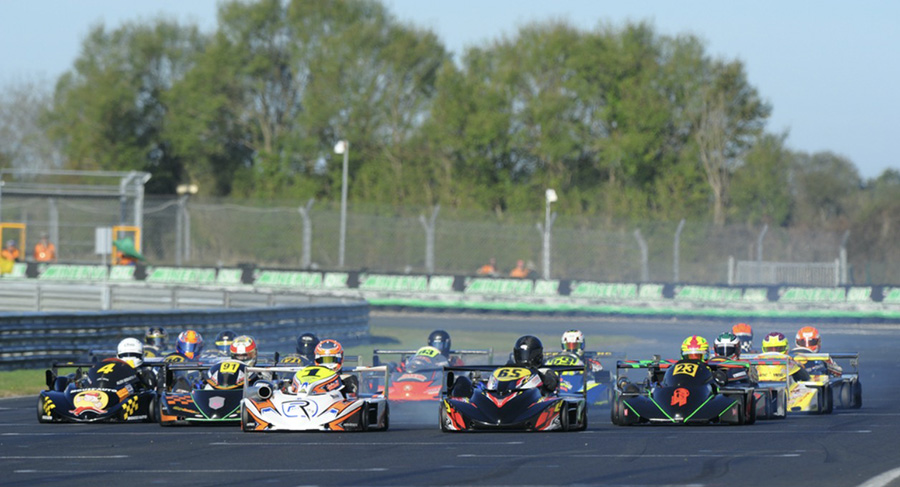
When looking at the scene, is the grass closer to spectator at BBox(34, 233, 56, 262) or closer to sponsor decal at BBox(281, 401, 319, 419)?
sponsor decal at BBox(281, 401, 319, 419)

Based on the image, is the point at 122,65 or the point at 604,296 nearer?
the point at 604,296

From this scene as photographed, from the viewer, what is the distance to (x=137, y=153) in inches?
2771

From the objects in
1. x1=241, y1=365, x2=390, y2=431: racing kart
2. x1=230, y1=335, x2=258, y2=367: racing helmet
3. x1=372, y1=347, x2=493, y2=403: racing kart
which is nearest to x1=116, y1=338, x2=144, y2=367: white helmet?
x1=230, y1=335, x2=258, y2=367: racing helmet

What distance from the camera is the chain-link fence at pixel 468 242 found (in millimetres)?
39531

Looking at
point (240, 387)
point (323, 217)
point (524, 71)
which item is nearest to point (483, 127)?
point (524, 71)

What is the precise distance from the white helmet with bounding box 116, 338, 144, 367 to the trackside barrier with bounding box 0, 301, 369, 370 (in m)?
5.46

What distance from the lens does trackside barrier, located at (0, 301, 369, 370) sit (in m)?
22.7

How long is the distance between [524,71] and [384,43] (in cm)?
790

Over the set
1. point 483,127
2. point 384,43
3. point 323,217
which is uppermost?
point 384,43

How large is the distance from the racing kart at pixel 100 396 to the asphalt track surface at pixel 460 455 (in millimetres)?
248

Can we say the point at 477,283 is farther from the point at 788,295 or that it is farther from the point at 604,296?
the point at 788,295

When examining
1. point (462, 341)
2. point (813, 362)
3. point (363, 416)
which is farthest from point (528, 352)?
point (462, 341)

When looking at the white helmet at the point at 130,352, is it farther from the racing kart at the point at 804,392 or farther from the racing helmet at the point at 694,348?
the racing kart at the point at 804,392

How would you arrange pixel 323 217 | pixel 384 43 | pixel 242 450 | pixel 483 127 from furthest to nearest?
pixel 384 43, pixel 483 127, pixel 323 217, pixel 242 450
